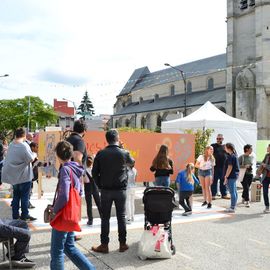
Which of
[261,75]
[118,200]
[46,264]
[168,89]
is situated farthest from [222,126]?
[168,89]

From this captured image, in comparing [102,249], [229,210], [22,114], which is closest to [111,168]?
[102,249]

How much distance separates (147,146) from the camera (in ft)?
37.7

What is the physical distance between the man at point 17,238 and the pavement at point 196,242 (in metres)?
0.19

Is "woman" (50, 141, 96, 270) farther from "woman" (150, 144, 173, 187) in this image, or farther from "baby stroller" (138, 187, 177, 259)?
"woman" (150, 144, 173, 187)

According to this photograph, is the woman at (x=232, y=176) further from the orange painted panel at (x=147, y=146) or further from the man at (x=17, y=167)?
the man at (x=17, y=167)

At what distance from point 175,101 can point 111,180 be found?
57.7m

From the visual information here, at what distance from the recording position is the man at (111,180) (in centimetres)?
586

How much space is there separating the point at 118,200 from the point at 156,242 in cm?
88

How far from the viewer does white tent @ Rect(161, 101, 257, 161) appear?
14805 mm

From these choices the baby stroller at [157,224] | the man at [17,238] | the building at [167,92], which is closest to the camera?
the man at [17,238]

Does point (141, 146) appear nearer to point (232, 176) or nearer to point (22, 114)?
point (232, 176)

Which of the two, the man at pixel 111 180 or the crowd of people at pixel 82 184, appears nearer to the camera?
the crowd of people at pixel 82 184

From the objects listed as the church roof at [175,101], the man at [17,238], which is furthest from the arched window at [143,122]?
the man at [17,238]

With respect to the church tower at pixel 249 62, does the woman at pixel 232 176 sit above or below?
below
